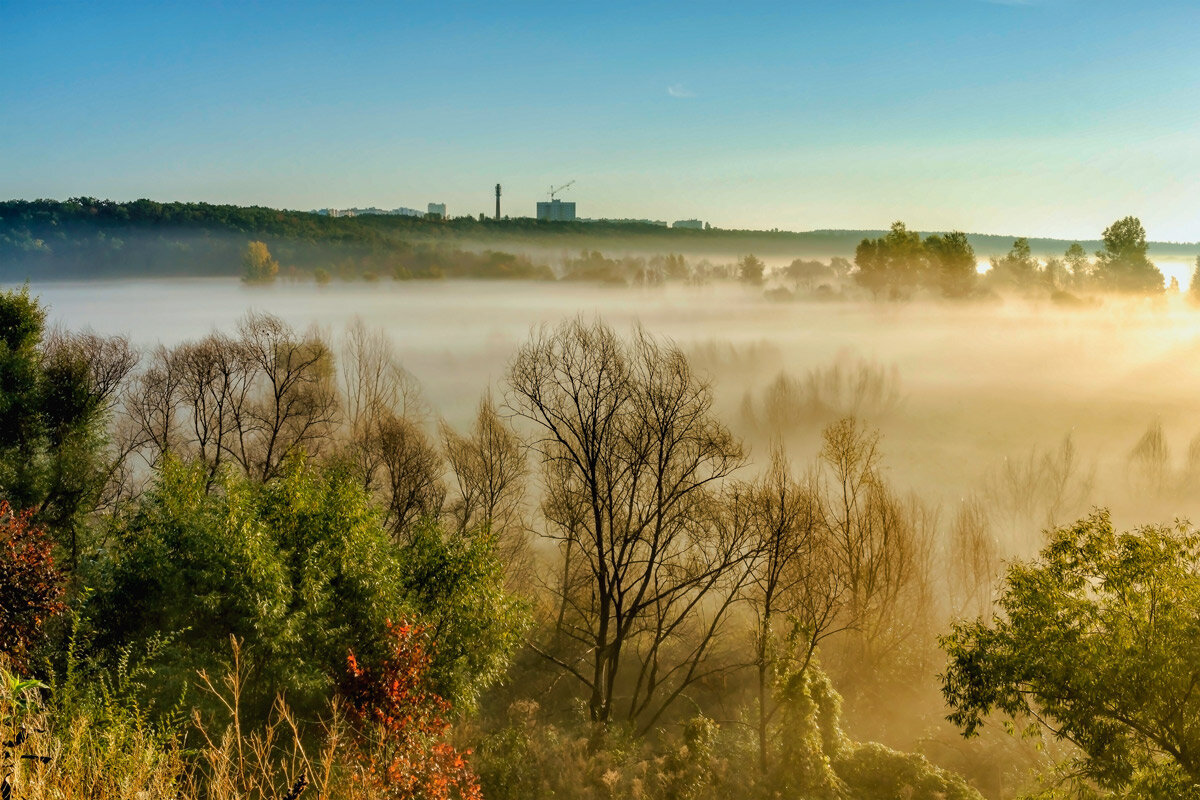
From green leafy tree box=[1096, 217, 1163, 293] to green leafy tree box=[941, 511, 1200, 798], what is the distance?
7087cm

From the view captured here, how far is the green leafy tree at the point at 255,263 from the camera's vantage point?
235 feet

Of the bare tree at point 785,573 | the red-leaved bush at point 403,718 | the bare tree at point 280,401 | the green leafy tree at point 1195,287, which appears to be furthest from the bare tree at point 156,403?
the green leafy tree at point 1195,287

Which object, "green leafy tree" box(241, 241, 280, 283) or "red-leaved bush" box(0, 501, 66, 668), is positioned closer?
"red-leaved bush" box(0, 501, 66, 668)

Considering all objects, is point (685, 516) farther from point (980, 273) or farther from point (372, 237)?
point (980, 273)

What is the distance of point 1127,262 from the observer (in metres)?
71.7

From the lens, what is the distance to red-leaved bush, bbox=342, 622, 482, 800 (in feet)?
45.0

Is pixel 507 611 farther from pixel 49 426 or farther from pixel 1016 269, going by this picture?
pixel 1016 269

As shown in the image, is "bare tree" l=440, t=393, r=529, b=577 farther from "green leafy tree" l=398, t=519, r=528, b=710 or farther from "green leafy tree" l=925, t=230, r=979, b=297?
"green leafy tree" l=925, t=230, r=979, b=297

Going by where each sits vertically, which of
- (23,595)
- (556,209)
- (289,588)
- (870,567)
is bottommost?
(870,567)

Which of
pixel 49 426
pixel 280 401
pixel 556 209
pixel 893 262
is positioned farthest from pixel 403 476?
pixel 556 209

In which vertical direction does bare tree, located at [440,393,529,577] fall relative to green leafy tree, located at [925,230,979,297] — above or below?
below

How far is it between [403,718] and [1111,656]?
1244cm

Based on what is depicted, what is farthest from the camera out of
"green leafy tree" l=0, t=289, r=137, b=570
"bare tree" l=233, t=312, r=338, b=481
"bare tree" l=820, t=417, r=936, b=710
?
"bare tree" l=233, t=312, r=338, b=481

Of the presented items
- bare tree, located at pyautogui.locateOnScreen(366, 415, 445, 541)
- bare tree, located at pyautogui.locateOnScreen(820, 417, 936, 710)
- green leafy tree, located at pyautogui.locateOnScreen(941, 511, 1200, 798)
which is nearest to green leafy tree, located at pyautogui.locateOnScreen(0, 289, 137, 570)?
bare tree, located at pyautogui.locateOnScreen(366, 415, 445, 541)
